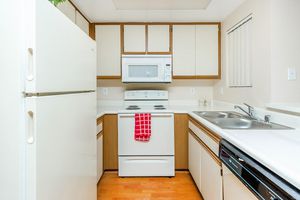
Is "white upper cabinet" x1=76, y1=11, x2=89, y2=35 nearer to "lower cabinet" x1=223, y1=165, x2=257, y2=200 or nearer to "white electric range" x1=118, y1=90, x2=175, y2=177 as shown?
"white electric range" x1=118, y1=90, x2=175, y2=177

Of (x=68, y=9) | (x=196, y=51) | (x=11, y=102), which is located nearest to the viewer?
(x=11, y=102)

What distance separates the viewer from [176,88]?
3.45 metres

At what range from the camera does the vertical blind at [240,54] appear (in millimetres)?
2348

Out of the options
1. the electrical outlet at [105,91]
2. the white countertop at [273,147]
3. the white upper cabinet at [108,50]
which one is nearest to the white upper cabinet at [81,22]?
the white upper cabinet at [108,50]

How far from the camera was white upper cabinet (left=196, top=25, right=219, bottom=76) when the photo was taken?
315cm

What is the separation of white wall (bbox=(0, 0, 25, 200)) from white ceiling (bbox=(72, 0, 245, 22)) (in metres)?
1.72

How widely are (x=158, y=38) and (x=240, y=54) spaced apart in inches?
45.6

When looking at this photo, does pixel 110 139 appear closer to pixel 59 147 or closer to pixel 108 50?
pixel 108 50

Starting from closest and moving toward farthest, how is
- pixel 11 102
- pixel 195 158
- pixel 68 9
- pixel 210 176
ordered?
pixel 11 102
pixel 210 176
pixel 68 9
pixel 195 158

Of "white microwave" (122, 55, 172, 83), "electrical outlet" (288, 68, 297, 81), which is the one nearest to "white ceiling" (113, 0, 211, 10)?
"white microwave" (122, 55, 172, 83)

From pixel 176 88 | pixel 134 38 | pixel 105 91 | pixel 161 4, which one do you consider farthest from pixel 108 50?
pixel 176 88

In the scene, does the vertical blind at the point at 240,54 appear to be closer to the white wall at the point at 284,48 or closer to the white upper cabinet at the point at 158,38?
the white wall at the point at 284,48

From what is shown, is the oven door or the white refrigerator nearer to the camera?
the white refrigerator

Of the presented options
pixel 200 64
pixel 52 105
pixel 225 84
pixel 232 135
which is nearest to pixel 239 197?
pixel 232 135
